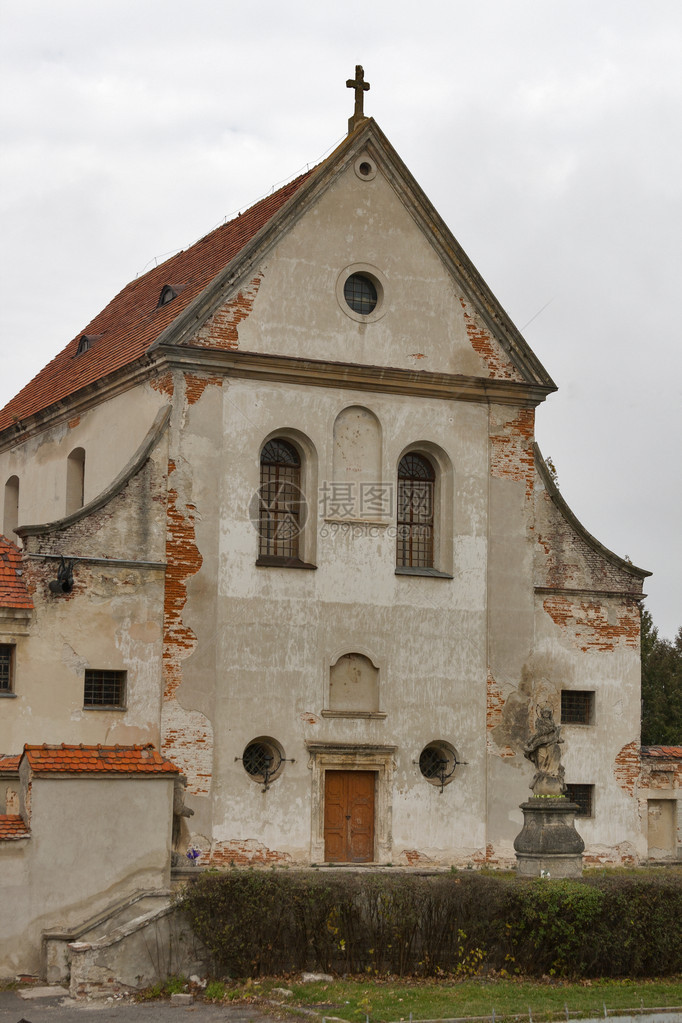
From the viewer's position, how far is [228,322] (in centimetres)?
2912

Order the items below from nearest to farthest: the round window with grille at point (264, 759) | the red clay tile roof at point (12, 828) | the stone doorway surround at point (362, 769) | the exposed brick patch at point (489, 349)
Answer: the red clay tile roof at point (12, 828), the round window with grille at point (264, 759), the stone doorway surround at point (362, 769), the exposed brick patch at point (489, 349)

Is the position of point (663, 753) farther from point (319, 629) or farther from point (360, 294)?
point (360, 294)

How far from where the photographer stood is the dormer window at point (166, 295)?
32562 mm

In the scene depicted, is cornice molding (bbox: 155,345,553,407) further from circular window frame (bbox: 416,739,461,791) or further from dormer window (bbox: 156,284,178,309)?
circular window frame (bbox: 416,739,461,791)

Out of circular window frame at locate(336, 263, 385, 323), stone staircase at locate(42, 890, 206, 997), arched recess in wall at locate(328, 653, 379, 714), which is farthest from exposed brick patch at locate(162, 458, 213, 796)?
stone staircase at locate(42, 890, 206, 997)

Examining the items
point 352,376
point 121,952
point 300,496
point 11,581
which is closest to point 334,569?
point 300,496

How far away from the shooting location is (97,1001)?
19828 mm

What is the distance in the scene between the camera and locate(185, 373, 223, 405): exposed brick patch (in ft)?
94.2

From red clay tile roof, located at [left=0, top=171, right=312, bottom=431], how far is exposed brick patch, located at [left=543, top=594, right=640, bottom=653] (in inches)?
378

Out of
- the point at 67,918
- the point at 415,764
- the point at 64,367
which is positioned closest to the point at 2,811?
the point at 67,918

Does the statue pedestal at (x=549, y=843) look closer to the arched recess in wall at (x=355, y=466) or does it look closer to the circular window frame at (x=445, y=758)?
the circular window frame at (x=445, y=758)

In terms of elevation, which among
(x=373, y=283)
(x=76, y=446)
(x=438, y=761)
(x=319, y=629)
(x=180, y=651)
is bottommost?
(x=438, y=761)

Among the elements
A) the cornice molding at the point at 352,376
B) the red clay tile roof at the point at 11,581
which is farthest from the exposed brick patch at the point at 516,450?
the red clay tile roof at the point at 11,581

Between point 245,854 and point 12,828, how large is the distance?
7781 mm
